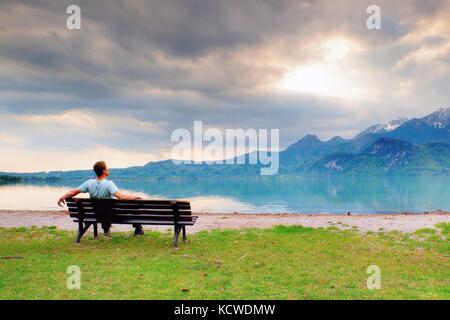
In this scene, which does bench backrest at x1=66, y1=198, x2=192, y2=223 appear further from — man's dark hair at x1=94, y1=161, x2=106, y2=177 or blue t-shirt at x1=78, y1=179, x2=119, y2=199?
man's dark hair at x1=94, y1=161, x2=106, y2=177

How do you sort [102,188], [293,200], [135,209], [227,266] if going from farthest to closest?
[293,200] → [102,188] → [135,209] → [227,266]

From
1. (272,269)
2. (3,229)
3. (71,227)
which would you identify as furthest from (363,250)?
(3,229)

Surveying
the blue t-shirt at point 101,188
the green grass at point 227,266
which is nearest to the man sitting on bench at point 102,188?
the blue t-shirt at point 101,188

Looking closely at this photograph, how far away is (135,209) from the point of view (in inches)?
506

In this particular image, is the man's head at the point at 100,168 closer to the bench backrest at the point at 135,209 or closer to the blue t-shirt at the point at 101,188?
the blue t-shirt at the point at 101,188

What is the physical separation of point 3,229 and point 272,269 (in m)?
13.7

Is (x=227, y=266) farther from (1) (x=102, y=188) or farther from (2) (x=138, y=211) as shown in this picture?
(1) (x=102, y=188)

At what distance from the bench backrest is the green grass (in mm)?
993

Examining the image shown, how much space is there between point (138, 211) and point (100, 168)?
194 cm

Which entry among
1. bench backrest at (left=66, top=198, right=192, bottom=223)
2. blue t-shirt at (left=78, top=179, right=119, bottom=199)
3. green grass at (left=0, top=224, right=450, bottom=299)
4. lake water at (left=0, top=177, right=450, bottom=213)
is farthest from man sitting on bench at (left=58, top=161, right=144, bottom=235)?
lake water at (left=0, top=177, right=450, bottom=213)

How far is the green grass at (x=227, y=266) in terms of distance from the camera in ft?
25.5

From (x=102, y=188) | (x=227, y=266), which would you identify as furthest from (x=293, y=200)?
(x=227, y=266)
